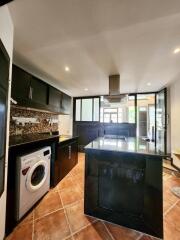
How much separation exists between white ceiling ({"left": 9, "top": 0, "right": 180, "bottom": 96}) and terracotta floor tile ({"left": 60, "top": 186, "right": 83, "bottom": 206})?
2459mm

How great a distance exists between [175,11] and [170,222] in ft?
8.14

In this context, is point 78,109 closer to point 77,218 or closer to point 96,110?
point 96,110

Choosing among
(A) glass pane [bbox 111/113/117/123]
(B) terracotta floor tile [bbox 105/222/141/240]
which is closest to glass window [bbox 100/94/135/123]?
(A) glass pane [bbox 111/113/117/123]

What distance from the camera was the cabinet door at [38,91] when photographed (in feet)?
7.86

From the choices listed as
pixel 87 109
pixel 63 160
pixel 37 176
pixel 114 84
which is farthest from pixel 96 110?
pixel 37 176

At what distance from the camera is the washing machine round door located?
1752 millimetres

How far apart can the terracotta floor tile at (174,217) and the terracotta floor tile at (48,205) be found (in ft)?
5.11

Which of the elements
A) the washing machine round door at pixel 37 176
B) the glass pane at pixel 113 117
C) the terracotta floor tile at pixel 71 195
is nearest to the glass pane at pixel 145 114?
the glass pane at pixel 113 117

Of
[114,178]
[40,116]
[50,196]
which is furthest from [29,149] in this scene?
[40,116]

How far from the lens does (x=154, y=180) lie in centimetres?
145

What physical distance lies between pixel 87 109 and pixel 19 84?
356 centimetres

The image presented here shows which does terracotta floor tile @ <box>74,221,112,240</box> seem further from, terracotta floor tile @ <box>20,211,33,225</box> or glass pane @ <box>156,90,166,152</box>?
glass pane @ <box>156,90,166,152</box>

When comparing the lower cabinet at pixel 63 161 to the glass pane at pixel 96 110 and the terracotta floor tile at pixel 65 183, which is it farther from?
the glass pane at pixel 96 110

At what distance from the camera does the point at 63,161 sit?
2789 millimetres
